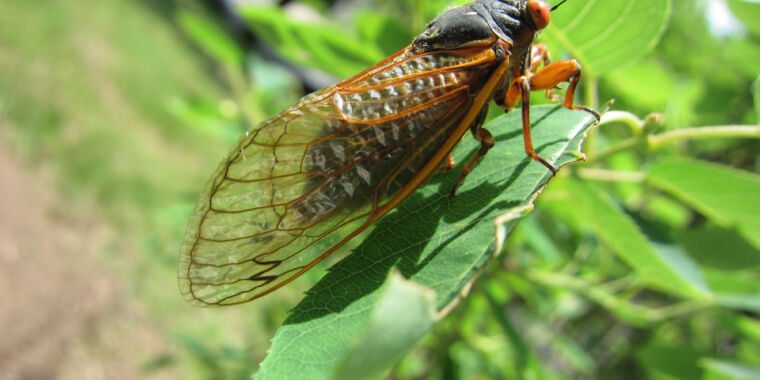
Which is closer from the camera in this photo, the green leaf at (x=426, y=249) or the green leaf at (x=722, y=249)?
the green leaf at (x=426, y=249)

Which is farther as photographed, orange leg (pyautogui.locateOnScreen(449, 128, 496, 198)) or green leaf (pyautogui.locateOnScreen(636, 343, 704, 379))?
green leaf (pyautogui.locateOnScreen(636, 343, 704, 379))

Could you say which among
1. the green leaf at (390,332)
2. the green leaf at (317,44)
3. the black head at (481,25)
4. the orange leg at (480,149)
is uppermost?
the green leaf at (317,44)

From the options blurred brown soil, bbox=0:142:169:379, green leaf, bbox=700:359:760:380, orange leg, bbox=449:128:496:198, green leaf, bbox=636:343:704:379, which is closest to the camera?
orange leg, bbox=449:128:496:198

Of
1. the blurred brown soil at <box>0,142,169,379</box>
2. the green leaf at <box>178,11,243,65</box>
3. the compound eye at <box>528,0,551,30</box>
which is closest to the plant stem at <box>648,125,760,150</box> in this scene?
the compound eye at <box>528,0,551,30</box>

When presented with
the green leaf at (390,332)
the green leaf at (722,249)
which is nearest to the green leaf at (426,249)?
the green leaf at (390,332)

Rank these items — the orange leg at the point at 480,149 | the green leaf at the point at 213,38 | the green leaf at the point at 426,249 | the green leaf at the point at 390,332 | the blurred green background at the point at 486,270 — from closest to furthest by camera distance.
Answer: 1. the green leaf at the point at 390,332
2. the green leaf at the point at 426,249
3. the orange leg at the point at 480,149
4. the blurred green background at the point at 486,270
5. the green leaf at the point at 213,38

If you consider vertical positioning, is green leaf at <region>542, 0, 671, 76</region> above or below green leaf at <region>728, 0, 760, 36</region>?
above

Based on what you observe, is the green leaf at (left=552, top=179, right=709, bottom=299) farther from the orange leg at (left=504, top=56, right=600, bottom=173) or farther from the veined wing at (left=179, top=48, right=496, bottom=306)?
the veined wing at (left=179, top=48, right=496, bottom=306)

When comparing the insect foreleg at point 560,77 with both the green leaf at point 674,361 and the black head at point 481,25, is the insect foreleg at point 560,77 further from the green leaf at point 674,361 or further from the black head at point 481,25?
the green leaf at point 674,361
